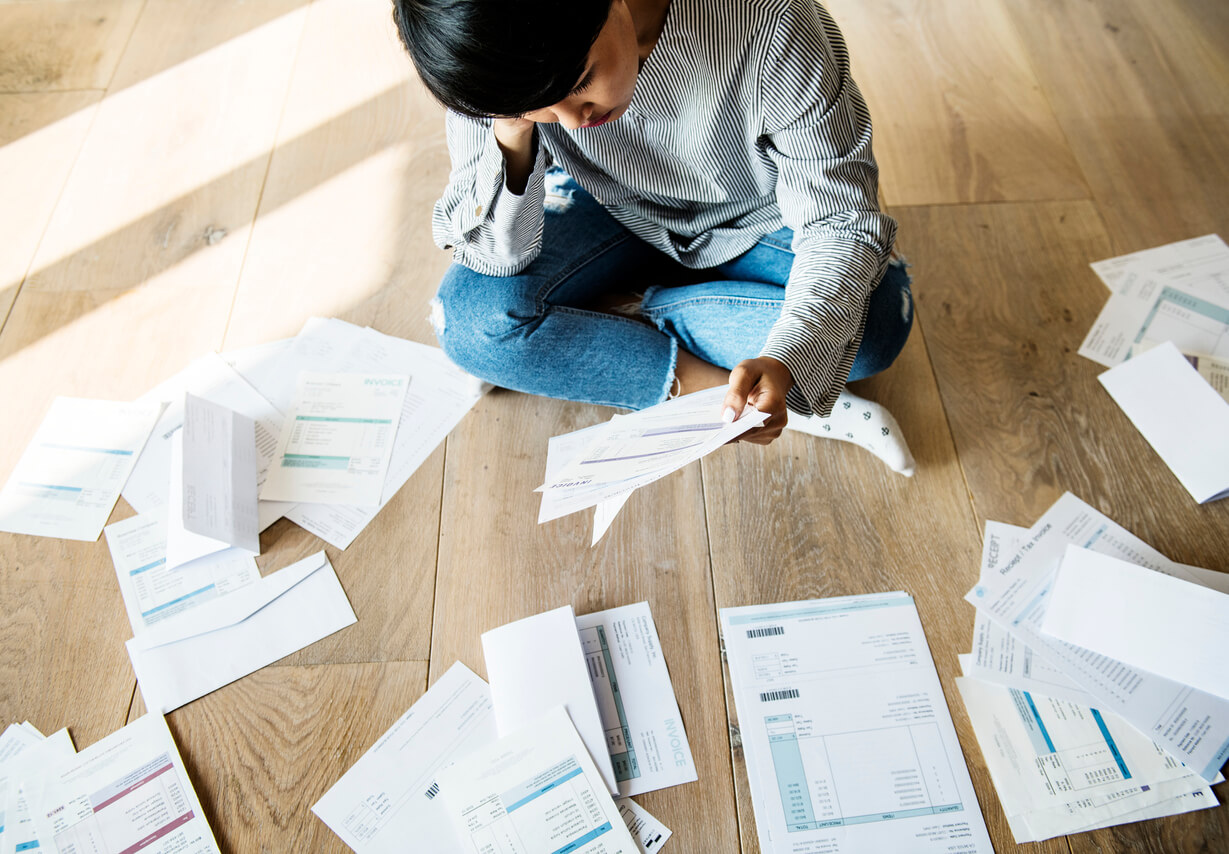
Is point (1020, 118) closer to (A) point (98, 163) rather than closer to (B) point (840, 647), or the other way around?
(B) point (840, 647)

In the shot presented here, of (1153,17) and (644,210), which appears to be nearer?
(644,210)

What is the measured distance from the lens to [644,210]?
1075 millimetres

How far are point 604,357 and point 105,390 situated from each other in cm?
83

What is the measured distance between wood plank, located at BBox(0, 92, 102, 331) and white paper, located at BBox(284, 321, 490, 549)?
A: 576mm

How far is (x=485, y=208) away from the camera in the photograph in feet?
3.16

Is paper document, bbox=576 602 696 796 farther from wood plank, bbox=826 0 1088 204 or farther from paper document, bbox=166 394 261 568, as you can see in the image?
wood plank, bbox=826 0 1088 204

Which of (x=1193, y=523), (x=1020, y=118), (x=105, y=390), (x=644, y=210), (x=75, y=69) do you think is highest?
(x=75, y=69)

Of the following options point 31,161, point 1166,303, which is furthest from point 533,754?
point 31,161

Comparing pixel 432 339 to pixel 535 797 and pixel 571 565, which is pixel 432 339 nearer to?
pixel 571 565

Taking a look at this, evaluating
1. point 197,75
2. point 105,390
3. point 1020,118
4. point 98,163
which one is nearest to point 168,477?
point 105,390

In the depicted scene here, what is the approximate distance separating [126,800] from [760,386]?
90 cm

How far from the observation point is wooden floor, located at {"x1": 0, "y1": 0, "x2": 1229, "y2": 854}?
39.6 inches

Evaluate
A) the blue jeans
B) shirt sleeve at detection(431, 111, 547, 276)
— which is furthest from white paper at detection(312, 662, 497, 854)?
Result: shirt sleeve at detection(431, 111, 547, 276)

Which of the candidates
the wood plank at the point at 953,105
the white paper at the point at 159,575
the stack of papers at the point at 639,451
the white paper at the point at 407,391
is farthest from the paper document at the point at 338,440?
the wood plank at the point at 953,105
